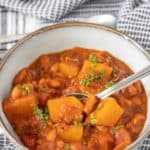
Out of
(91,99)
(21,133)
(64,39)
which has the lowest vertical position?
(21,133)

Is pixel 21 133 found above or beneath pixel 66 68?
beneath

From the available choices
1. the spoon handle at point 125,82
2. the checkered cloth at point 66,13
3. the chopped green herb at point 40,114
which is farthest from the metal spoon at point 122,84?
the checkered cloth at point 66,13

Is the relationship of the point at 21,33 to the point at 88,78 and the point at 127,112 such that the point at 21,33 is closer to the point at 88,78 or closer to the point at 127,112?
the point at 88,78

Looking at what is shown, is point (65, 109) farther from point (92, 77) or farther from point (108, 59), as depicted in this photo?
point (108, 59)

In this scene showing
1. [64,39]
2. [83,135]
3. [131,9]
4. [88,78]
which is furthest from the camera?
[131,9]

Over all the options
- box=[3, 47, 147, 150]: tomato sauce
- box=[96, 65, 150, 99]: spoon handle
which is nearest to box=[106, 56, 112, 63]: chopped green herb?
box=[3, 47, 147, 150]: tomato sauce

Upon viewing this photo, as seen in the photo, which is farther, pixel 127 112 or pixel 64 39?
pixel 64 39

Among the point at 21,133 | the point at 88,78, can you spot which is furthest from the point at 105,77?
the point at 21,133

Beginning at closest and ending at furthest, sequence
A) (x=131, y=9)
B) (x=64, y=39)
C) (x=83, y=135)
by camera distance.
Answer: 1. (x=83, y=135)
2. (x=64, y=39)
3. (x=131, y=9)
